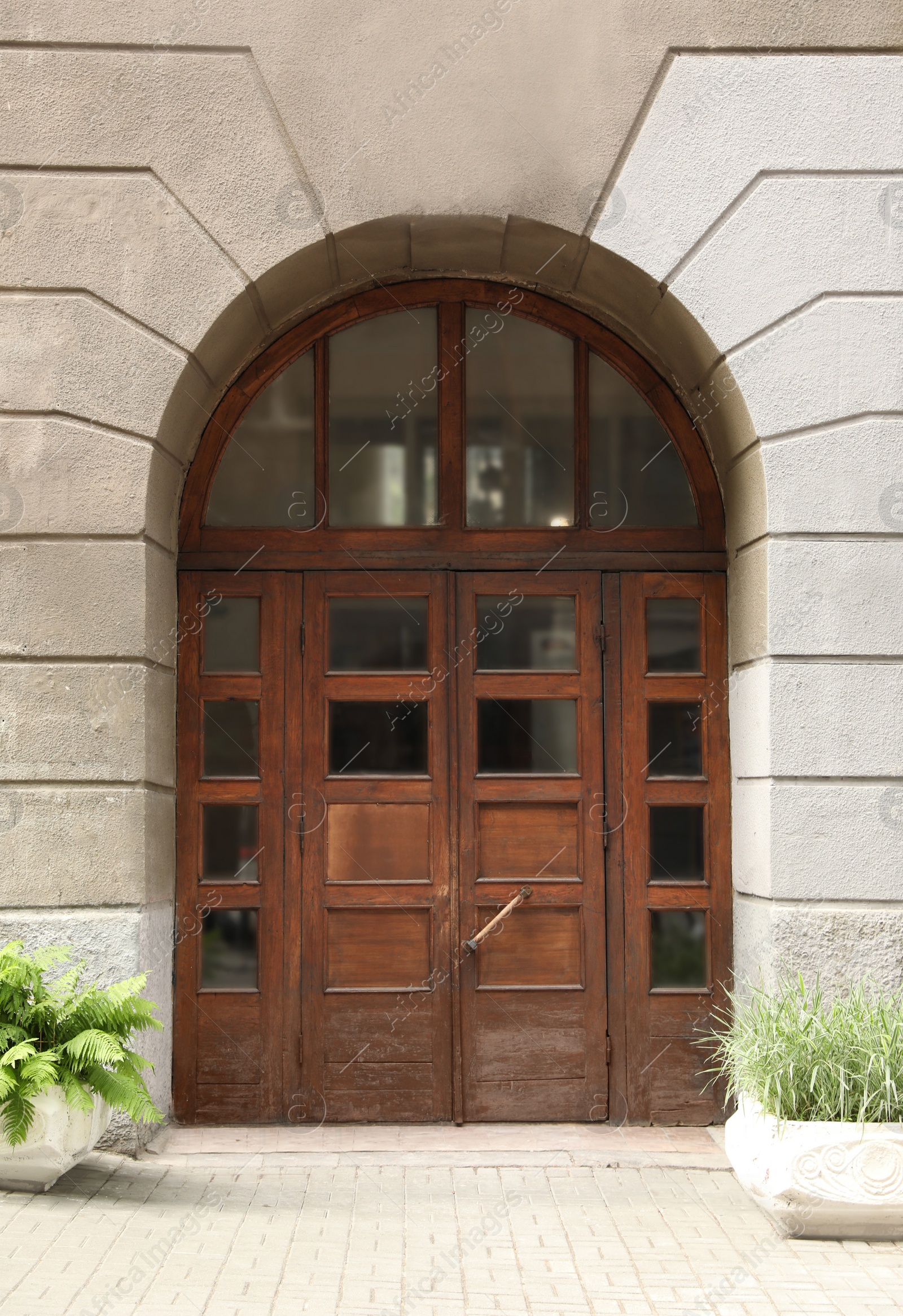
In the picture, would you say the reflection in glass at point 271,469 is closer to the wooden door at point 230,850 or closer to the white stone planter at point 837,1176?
the wooden door at point 230,850

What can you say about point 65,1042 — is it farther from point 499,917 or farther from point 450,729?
point 450,729

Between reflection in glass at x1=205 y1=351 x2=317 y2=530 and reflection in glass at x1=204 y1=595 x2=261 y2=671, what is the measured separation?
61cm

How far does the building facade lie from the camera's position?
7055mm

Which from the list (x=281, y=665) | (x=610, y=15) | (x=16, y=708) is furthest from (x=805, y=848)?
(x=610, y=15)

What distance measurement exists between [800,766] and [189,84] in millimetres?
5527

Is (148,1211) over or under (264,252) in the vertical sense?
under

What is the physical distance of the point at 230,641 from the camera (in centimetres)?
779

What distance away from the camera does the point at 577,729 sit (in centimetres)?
774

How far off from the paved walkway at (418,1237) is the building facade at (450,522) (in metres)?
0.66

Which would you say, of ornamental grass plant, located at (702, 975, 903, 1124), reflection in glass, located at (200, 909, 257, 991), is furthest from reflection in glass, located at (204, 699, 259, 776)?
ornamental grass plant, located at (702, 975, 903, 1124)

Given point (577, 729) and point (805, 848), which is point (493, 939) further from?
point (805, 848)

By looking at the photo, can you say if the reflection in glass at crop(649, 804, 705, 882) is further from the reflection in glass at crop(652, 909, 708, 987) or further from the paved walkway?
the paved walkway

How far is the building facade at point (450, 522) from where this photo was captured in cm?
705

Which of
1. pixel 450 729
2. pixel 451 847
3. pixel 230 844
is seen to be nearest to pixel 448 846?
pixel 451 847
